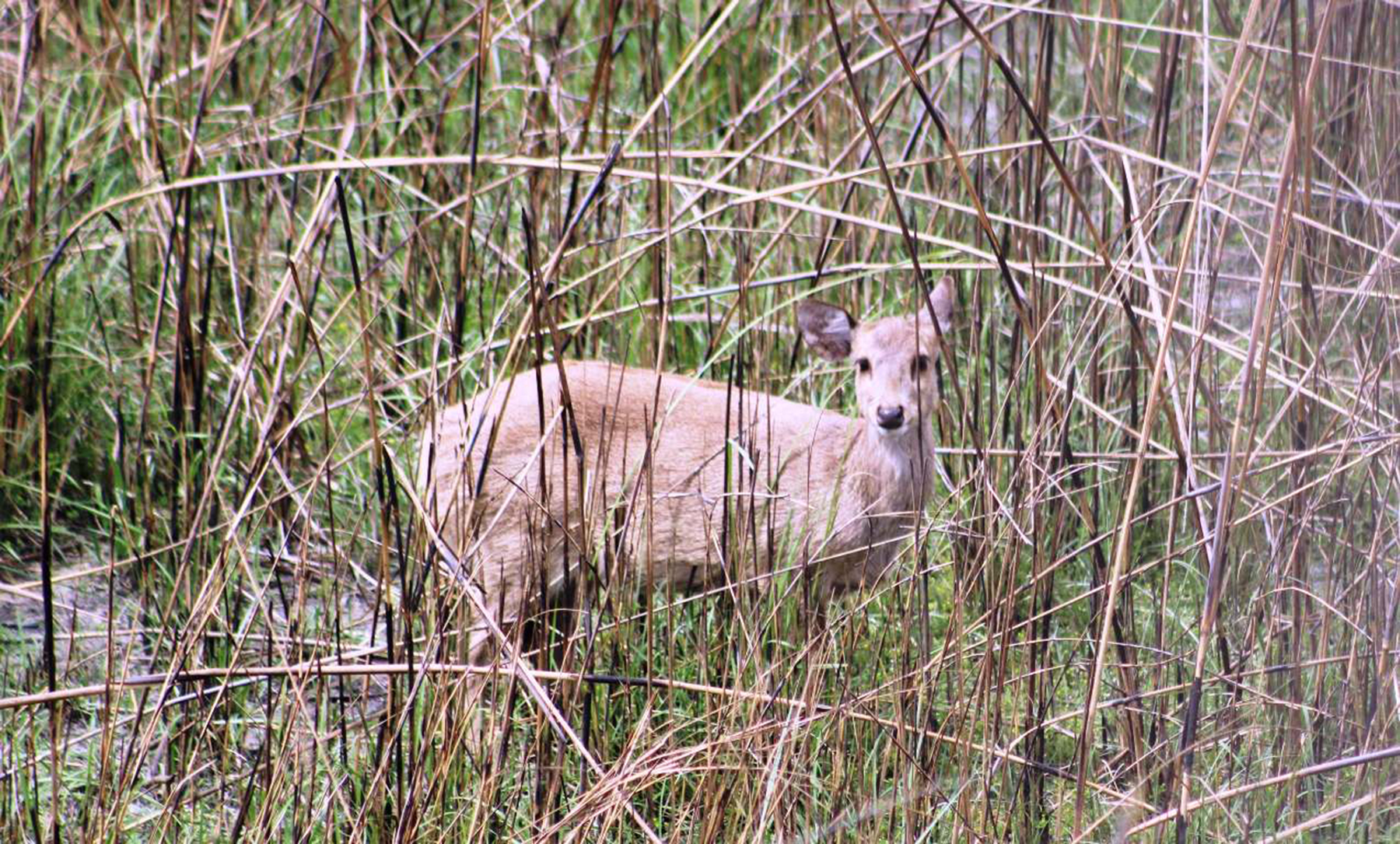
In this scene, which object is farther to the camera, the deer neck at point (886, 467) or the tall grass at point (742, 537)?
→ the deer neck at point (886, 467)

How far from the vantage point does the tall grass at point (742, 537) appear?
100 inches

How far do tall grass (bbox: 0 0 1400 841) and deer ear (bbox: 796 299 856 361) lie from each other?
208 millimetres

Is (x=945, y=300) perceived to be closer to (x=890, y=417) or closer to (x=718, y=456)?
(x=890, y=417)

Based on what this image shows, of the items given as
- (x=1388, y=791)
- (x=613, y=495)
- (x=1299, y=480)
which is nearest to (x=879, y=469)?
(x=613, y=495)

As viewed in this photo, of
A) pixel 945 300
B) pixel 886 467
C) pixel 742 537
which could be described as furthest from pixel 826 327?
pixel 742 537

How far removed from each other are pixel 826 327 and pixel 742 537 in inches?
39.5

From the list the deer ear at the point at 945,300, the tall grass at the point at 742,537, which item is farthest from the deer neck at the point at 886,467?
the deer ear at the point at 945,300

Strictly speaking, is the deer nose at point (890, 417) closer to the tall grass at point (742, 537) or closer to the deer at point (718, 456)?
the deer at point (718, 456)

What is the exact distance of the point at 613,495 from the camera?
12.8ft

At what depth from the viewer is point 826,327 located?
396 centimetres

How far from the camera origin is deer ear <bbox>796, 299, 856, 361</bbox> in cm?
387

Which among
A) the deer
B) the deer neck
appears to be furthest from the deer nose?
the deer neck

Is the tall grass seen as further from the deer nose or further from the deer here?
the deer nose

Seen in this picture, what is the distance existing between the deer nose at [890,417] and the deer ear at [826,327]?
270 millimetres
